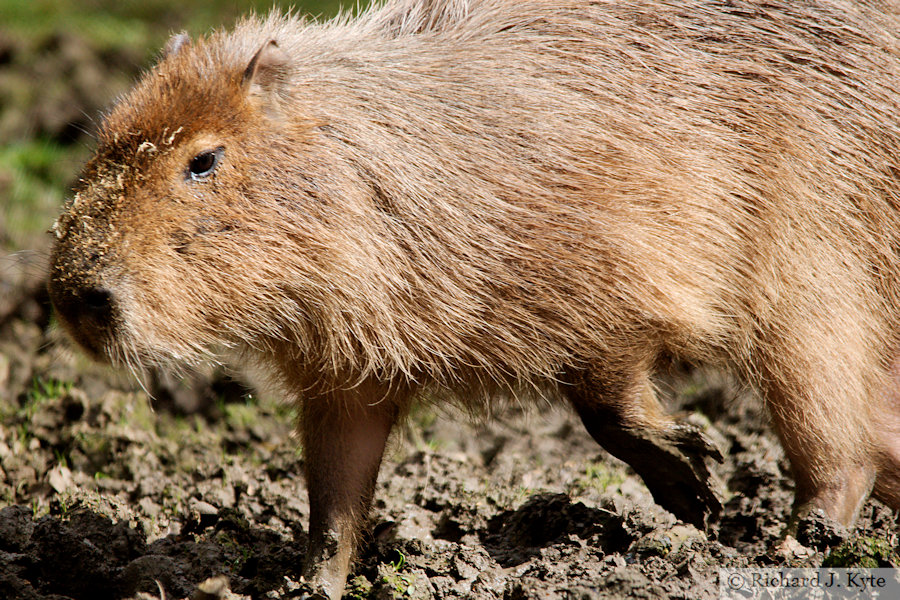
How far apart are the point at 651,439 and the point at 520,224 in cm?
75

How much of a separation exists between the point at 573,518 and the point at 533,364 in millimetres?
595

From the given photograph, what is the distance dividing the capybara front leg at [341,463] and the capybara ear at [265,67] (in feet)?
3.16

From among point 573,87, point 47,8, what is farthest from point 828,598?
point 47,8

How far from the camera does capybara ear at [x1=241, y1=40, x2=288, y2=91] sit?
2855 mm

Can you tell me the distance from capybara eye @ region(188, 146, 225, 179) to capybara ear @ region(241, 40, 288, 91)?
0.21m

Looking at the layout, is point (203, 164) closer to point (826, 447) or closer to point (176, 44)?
point (176, 44)

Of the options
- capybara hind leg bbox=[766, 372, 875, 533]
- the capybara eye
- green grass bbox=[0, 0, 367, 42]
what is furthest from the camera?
green grass bbox=[0, 0, 367, 42]

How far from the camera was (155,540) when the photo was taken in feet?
11.2

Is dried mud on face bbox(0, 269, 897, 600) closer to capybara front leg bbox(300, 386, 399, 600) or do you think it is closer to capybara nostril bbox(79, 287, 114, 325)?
capybara front leg bbox(300, 386, 399, 600)

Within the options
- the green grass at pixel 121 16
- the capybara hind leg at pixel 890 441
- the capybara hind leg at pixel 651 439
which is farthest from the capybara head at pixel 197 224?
the green grass at pixel 121 16

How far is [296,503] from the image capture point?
12.5 feet

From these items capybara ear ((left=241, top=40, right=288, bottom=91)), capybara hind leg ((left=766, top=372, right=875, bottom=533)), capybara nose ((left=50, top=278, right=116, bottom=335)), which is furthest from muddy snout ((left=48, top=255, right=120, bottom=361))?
capybara hind leg ((left=766, top=372, right=875, bottom=533))

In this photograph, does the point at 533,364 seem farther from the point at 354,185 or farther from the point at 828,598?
the point at 828,598

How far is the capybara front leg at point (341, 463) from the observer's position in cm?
317
